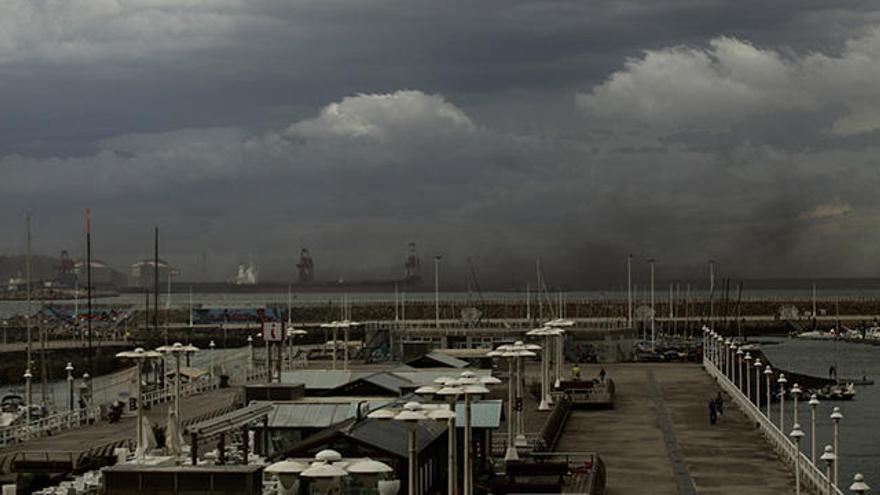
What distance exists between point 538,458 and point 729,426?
16.9m

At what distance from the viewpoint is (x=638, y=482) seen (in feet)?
151

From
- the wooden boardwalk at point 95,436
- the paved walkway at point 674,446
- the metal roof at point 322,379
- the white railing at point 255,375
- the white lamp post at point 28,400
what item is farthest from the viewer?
the white railing at point 255,375

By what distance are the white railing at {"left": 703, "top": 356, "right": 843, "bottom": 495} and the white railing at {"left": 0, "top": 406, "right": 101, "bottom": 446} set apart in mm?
31099

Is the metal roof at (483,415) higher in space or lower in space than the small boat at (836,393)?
higher

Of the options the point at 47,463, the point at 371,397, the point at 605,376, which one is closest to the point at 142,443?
the point at 47,463

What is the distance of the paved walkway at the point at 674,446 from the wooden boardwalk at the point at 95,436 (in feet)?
61.2

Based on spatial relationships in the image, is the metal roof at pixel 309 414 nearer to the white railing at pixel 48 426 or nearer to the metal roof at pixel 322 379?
the metal roof at pixel 322 379

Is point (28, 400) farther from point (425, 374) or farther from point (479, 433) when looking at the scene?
point (479, 433)

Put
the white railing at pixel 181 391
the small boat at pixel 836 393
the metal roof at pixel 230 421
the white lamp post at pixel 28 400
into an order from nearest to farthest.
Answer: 1. the metal roof at pixel 230 421
2. the white lamp post at pixel 28 400
3. the white railing at pixel 181 391
4. the small boat at pixel 836 393

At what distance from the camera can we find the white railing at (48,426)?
6014 cm

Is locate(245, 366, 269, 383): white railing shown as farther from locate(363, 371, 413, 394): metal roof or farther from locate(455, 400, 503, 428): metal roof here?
locate(455, 400, 503, 428): metal roof

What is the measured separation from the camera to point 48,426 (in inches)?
2483

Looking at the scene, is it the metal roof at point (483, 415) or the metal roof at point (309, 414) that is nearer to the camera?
the metal roof at point (309, 414)

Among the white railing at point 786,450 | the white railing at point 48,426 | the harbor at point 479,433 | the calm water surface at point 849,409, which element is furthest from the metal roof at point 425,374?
the calm water surface at point 849,409
